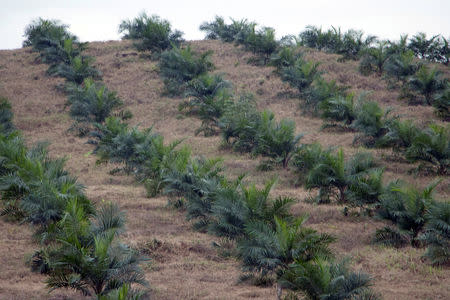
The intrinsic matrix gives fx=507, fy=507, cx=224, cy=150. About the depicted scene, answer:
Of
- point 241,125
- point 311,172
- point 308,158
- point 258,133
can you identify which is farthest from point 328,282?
point 241,125

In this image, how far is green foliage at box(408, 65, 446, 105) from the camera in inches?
780

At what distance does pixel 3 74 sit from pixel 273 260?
2405 centimetres

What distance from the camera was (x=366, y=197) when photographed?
10016mm

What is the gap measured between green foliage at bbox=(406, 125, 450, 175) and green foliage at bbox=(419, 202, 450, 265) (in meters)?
4.99

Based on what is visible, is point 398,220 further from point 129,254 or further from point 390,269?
point 129,254

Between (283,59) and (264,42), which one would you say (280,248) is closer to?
(283,59)

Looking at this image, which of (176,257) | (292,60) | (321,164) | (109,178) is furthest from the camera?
(292,60)

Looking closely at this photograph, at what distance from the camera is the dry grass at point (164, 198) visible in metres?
7.12

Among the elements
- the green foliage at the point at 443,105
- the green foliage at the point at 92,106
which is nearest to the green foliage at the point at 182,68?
the green foliage at the point at 92,106

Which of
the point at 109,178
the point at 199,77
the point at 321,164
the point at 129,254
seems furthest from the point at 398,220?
the point at 199,77

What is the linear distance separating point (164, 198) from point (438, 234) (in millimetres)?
6295

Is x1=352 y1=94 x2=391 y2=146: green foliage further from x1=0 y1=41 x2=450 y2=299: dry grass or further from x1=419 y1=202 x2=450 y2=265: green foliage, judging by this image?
x1=419 y1=202 x2=450 y2=265: green foliage

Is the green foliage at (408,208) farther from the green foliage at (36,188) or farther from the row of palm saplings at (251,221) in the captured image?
the green foliage at (36,188)

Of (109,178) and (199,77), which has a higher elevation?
(199,77)
